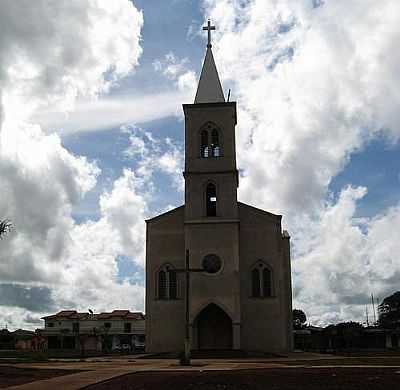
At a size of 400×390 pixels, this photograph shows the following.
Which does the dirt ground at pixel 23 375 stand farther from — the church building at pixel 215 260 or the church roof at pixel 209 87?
the church roof at pixel 209 87

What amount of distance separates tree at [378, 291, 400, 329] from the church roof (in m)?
63.6

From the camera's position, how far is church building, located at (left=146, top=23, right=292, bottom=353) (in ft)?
152

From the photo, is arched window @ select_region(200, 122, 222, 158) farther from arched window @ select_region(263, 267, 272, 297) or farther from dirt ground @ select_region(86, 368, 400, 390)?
dirt ground @ select_region(86, 368, 400, 390)

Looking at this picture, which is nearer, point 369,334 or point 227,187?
point 227,187

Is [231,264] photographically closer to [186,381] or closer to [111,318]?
[186,381]

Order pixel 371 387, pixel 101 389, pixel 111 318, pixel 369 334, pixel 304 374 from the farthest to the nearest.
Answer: pixel 111 318 → pixel 369 334 → pixel 304 374 → pixel 101 389 → pixel 371 387

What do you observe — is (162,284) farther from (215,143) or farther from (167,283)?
(215,143)

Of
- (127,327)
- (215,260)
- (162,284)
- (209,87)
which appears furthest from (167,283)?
(127,327)

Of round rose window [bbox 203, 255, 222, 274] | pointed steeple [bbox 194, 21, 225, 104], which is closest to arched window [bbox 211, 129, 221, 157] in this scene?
pointed steeple [bbox 194, 21, 225, 104]

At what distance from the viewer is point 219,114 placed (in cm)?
5041

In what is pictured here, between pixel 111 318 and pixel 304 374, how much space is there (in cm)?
8866

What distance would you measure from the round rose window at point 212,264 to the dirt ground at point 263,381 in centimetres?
2557

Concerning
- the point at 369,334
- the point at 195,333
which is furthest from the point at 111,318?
the point at 195,333

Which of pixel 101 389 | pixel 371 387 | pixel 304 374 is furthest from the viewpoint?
pixel 304 374
